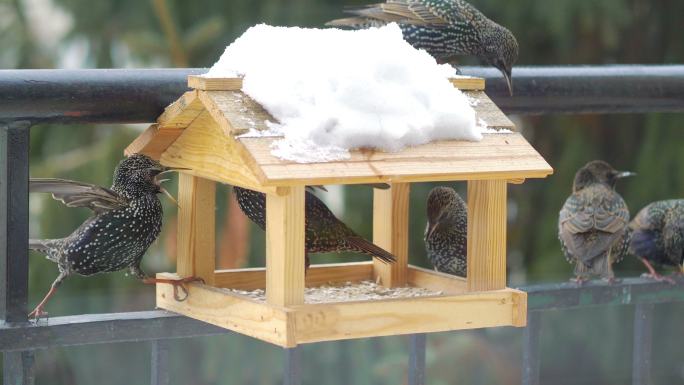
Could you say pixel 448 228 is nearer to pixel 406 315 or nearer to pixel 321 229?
pixel 321 229

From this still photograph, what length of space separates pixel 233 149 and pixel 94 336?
1.40 ft

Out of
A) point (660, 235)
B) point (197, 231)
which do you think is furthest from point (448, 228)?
point (660, 235)

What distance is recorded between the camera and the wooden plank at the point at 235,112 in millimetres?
2207

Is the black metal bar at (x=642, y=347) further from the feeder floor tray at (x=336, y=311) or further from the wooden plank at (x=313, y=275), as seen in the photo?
the wooden plank at (x=313, y=275)

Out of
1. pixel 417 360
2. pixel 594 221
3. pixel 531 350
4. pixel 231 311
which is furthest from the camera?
pixel 594 221

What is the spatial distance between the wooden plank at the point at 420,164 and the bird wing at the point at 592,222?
2.01 meters

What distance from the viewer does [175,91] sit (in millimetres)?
2434

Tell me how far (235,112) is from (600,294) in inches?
41.1

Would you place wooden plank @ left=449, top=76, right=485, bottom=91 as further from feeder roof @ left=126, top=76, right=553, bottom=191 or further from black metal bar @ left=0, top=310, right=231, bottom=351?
black metal bar @ left=0, top=310, right=231, bottom=351

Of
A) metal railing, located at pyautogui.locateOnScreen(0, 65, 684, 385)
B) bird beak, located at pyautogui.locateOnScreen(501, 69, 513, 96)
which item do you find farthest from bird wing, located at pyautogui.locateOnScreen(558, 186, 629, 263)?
bird beak, located at pyautogui.locateOnScreen(501, 69, 513, 96)

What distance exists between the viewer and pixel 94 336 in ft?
7.55

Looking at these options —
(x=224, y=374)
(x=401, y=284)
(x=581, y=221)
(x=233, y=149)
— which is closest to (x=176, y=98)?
(x=233, y=149)

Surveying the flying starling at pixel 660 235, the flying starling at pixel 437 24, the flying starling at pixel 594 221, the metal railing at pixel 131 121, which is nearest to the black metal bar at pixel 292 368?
the metal railing at pixel 131 121

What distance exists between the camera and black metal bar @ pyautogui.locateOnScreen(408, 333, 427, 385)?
2.61 metres
